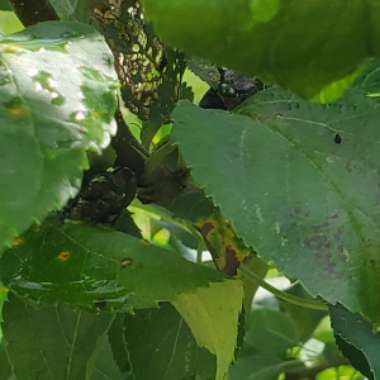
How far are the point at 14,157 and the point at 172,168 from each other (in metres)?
0.23

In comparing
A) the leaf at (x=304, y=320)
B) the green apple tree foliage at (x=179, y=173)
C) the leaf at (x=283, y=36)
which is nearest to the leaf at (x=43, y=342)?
the green apple tree foliage at (x=179, y=173)

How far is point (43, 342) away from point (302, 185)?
254mm

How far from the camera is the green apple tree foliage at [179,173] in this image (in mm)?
354

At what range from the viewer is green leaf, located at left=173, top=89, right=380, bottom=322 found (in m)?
0.52

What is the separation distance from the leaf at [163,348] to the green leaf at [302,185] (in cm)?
22

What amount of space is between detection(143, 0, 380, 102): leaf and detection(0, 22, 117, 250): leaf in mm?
120

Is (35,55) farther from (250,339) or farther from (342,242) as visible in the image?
(250,339)

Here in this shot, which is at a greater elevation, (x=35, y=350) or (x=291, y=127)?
(x=291, y=127)

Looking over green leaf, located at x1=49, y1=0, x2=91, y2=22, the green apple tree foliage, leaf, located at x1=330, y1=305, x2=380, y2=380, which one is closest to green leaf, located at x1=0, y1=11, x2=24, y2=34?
the green apple tree foliage

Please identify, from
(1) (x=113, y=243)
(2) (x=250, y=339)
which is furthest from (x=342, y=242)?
(2) (x=250, y=339)

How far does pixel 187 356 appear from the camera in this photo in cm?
76

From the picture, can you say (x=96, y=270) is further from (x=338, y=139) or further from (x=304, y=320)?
(x=304, y=320)

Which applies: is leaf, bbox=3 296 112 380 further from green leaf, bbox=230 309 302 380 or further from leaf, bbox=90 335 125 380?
green leaf, bbox=230 309 302 380

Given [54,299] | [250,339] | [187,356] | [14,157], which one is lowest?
[250,339]
